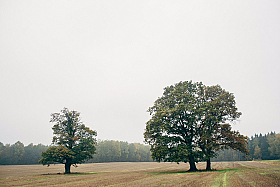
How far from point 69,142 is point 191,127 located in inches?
956

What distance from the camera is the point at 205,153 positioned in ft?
95.6

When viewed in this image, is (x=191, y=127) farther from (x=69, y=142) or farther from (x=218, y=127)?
(x=69, y=142)

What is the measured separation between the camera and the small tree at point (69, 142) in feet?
105

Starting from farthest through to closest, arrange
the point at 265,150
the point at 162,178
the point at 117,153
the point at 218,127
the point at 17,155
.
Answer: the point at 117,153 → the point at 265,150 → the point at 17,155 → the point at 218,127 → the point at 162,178

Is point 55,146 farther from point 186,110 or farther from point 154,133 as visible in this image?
point 186,110

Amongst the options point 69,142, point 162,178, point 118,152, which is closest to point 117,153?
point 118,152

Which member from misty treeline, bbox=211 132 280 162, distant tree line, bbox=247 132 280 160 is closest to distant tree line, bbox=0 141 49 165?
misty treeline, bbox=211 132 280 162

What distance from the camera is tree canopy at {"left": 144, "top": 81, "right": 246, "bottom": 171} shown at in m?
28.6

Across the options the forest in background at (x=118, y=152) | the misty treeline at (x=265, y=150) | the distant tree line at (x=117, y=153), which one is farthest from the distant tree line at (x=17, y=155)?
the misty treeline at (x=265, y=150)

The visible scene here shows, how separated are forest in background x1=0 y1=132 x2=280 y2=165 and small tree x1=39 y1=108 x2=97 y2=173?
82.3 metres

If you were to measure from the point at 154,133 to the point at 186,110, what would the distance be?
23.7 feet

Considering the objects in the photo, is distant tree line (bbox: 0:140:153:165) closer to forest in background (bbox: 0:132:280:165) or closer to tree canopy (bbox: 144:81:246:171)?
forest in background (bbox: 0:132:280:165)

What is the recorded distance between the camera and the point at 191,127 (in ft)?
100

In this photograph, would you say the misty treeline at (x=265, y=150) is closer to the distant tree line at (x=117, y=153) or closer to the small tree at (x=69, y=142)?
the distant tree line at (x=117, y=153)
